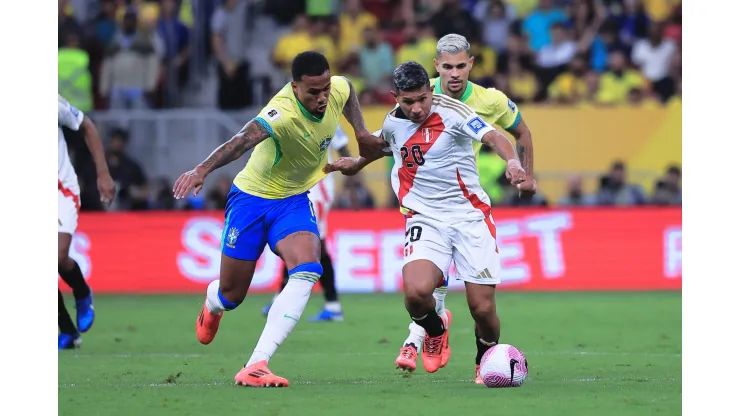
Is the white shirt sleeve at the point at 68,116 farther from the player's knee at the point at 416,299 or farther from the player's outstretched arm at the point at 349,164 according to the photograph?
the player's knee at the point at 416,299

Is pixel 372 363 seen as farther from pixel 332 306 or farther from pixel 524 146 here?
pixel 332 306

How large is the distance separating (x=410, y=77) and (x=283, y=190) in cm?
142

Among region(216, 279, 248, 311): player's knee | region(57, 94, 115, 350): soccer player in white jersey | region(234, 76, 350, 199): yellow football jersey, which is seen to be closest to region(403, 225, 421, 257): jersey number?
region(234, 76, 350, 199): yellow football jersey

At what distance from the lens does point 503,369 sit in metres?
8.23

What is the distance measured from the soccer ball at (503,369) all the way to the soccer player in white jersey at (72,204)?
3.82m

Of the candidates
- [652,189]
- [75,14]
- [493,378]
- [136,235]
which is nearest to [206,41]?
[75,14]

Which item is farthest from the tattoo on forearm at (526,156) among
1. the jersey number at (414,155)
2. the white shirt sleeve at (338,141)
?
the white shirt sleeve at (338,141)

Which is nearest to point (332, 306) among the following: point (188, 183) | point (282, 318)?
point (282, 318)

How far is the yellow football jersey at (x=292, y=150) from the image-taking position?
8789 millimetres

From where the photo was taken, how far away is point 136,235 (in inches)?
723

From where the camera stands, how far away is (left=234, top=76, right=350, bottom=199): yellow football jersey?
8.79 m

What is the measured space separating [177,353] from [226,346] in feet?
2.23

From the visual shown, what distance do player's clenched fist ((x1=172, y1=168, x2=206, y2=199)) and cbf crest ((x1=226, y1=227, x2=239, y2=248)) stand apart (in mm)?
1186

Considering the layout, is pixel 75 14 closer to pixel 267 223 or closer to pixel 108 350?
pixel 108 350
